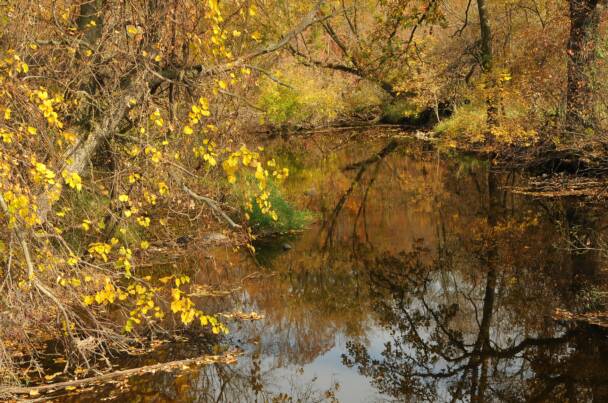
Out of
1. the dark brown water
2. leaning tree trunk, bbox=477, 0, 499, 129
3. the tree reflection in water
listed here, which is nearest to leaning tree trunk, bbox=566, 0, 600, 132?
the dark brown water

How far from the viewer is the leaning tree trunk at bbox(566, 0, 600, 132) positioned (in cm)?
1412

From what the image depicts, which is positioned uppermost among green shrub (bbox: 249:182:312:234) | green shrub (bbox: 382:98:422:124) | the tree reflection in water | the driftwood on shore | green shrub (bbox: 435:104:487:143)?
green shrub (bbox: 382:98:422:124)

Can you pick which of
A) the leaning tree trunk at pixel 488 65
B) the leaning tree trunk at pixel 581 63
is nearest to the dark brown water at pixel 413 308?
the leaning tree trunk at pixel 581 63

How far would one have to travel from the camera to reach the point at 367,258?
1132cm

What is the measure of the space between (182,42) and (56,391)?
354 centimetres

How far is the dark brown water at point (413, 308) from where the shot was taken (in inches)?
259

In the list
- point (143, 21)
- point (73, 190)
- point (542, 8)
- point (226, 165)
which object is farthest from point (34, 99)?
point (542, 8)

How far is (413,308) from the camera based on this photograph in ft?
29.2

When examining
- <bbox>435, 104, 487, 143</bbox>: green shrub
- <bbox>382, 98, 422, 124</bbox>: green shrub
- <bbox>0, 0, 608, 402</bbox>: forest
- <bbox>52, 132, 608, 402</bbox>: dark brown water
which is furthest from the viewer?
<bbox>382, 98, 422, 124</bbox>: green shrub

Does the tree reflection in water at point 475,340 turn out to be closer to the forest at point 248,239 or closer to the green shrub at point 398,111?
the forest at point 248,239

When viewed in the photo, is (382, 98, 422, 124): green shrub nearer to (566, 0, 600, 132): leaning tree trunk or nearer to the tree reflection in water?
(566, 0, 600, 132): leaning tree trunk

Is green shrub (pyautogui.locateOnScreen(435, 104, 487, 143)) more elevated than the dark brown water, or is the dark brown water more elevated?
green shrub (pyautogui.locateOnScreen(435, 104, 487, 143))

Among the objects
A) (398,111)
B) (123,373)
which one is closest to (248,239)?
(123,373)

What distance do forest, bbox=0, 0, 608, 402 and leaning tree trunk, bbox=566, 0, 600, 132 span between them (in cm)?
6
